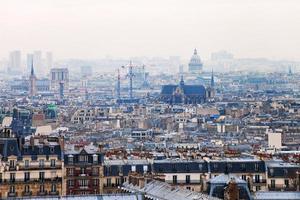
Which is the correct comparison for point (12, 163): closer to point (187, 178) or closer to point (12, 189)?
point (12, 189)

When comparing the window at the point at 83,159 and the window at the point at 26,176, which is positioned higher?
the window at the point at 83,159

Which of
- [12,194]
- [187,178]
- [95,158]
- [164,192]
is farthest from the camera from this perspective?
[95,158]

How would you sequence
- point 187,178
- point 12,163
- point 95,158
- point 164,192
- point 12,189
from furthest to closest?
1. point 95,158
2. point 187,178
3. point 12,163
4. point 12,189
5. point 164,192

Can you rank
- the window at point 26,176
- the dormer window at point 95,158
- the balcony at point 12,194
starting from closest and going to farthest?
the balcony at point 12,194, the window at point 26,176, the dormer window at point 95,158

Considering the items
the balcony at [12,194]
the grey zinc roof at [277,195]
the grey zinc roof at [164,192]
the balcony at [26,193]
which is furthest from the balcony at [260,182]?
the balcony at [12,194]

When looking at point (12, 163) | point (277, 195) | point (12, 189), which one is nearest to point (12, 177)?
point (12, 189)

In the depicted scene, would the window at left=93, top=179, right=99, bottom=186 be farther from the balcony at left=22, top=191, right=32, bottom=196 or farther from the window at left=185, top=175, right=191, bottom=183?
the window at left=185, top=175, right=191, bottom=183

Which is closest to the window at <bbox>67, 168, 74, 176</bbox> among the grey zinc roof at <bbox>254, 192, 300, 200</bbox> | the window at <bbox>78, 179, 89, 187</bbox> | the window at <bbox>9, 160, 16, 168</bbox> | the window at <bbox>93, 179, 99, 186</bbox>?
the window at <bbox>78, 179, 89, 187</bbox>

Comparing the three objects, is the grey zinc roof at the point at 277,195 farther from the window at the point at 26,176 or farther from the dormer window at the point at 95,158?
the window at the point at 26,176

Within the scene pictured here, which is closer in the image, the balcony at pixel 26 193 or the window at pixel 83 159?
the balcony at pixel 26 193

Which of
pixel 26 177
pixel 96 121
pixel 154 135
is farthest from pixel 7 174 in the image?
pixel 96 121

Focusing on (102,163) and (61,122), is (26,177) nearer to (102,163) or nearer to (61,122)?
(102,163)
